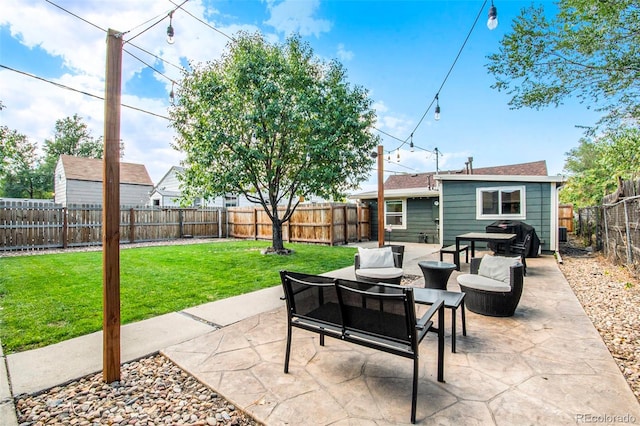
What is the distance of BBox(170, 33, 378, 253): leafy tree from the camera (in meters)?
8.23

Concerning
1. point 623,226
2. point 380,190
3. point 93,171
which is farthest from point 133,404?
point 93,171

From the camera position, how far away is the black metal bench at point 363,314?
1.99 m

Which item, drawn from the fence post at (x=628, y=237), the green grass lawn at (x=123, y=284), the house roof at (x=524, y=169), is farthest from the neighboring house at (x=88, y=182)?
the house roof at (x=524, y=169)

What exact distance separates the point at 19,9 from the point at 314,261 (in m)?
7.34

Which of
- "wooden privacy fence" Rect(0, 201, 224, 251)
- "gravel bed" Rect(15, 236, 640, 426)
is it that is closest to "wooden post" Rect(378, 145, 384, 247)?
"gravel bed" Rect(15, 236, 640, 426)

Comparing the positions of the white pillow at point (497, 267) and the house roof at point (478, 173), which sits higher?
the house roof at point (478, 173)

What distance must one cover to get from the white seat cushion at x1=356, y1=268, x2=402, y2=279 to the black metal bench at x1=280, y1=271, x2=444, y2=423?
193cm

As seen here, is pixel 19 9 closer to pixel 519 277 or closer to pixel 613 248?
pixel 519 277

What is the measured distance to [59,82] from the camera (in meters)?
6.34

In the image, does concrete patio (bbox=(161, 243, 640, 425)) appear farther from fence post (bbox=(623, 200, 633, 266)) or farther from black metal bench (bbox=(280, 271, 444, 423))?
fence post (bbox=(623, 200, 633, 266))

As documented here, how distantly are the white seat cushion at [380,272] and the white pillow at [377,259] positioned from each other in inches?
4.2

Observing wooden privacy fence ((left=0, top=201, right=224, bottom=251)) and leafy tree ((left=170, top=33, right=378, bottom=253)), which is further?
wooden privacy fence ((left=0, top=201, right=224, bottom=251))

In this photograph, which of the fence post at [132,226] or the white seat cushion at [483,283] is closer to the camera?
the white seat cushion at [483,283]

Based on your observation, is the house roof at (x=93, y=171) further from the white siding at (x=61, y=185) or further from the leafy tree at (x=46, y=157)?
the leafy tree at (x=46, y=157)
